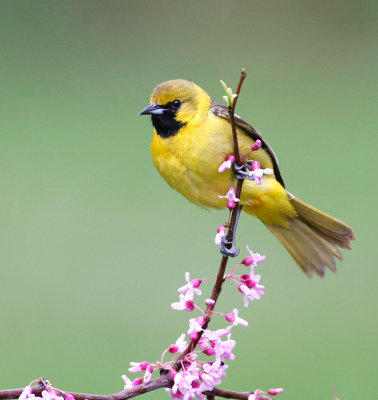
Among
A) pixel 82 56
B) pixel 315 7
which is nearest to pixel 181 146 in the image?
pixel 82 56

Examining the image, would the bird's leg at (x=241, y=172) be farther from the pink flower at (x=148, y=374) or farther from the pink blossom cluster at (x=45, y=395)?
the pink blossom cluster at (x=45, y=395)

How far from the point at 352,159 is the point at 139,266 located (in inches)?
92.3

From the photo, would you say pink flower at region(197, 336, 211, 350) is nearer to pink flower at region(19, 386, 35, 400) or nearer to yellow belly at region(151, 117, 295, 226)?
pink flower at region(19, 386, 35, 400)

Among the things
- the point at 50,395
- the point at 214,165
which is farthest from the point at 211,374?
the point at 214,165

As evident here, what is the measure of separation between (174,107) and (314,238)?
74 cm

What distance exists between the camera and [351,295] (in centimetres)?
561

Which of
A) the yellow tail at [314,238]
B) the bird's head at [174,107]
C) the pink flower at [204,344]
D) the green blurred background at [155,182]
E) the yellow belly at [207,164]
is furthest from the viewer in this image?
the green blurred background at [155,182]

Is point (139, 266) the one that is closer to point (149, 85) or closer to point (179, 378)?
point (149, 85)

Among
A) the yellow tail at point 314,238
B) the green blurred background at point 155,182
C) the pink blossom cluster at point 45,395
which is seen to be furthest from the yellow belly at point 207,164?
the green blurred background at point 155,182

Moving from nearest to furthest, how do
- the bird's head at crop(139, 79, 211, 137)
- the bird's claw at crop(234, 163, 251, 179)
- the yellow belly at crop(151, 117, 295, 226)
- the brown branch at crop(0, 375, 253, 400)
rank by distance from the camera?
the brown branch at crop(0, 375, 253, 400), the bird's claw at crop(234, 163, 251, 179), the yellow belly at crop(151, 117, 295, 226), the bird's head at crop(139, 79, 211, 137)

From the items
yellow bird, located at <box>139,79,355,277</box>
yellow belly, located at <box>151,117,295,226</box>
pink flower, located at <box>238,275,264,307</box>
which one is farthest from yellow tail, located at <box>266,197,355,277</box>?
pink flower, located at <box>238,275,264,307</box>

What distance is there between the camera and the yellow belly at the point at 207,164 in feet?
9.51

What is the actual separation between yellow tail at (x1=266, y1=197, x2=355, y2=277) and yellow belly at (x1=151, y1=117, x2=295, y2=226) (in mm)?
147

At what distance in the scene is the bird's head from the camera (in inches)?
119
